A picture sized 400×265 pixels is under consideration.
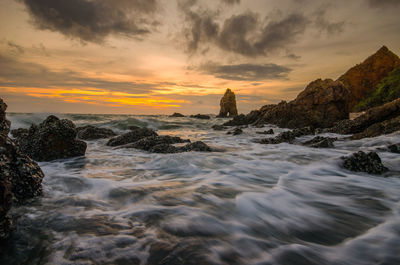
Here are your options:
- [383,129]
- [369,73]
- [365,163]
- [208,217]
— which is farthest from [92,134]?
[369,73]

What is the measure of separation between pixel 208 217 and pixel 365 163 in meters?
3.75

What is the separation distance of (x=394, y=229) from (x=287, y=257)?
1.43 m

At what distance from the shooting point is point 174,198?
3.11 metres

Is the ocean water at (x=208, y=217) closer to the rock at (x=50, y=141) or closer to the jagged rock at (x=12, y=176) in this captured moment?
the jagged rock at (x=12, y=176)

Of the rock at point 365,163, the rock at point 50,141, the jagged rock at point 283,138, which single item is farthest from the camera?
the jagged rock at point 283,138

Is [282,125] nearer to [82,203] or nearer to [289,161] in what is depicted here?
[289,161]

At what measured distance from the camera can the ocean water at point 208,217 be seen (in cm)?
182

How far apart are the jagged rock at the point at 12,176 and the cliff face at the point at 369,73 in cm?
4312

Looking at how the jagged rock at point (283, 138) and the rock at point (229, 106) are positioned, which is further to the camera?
the rock at point (229, 106)

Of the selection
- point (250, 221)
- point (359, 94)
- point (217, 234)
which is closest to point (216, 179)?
point (250, 221)

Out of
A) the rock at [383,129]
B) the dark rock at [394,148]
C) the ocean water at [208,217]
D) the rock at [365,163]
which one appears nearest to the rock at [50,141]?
the ocean water at [208,217]

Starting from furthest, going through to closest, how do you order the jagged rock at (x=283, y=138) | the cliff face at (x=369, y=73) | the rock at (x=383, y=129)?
the cliff face at (x=369, y=73)
the jagged rock at (x=283, y=138)
the rock at (x=383, y=129)

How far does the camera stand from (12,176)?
2.38 m

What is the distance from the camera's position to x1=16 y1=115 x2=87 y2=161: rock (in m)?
5.37
